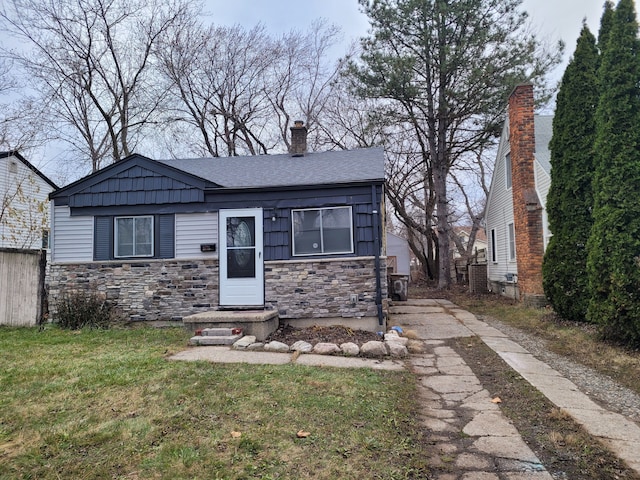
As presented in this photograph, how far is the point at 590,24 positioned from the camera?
322 inches

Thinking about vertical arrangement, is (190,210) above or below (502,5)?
below

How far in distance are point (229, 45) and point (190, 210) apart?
13845 millimetres

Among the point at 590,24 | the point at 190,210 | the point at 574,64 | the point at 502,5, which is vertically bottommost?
the point at 190,210

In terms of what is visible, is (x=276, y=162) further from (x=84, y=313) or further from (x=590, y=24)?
(x=590, y=24)

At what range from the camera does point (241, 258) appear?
8.39 m

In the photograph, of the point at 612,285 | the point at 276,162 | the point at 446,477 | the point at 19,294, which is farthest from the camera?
the point at 276,162

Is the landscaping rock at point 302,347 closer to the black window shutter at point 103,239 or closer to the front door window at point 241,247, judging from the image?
the front door window at point 241,247

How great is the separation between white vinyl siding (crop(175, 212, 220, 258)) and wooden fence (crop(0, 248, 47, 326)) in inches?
114

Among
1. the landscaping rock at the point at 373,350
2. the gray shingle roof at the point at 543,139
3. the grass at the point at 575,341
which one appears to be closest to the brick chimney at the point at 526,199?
the gray shingle roof at the point at 543,139

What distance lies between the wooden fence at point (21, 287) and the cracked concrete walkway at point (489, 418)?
7598 millimetres

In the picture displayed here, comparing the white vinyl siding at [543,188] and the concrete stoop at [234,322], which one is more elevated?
the white vinyl siding at [543,188]

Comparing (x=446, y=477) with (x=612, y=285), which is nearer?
(x=446, y=477)

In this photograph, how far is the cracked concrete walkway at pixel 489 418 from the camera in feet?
9.34

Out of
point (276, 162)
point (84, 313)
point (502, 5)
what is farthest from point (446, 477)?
point (502, 5)
